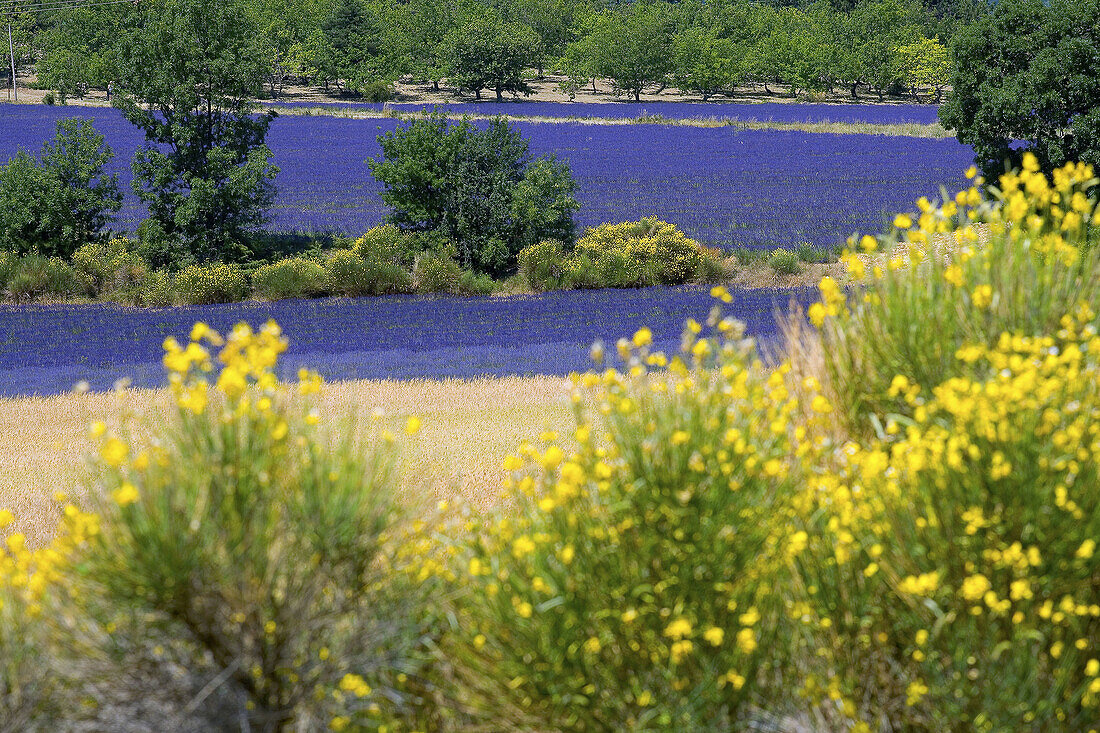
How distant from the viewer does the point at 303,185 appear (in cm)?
4141

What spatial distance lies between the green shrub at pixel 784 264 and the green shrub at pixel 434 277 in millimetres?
7743

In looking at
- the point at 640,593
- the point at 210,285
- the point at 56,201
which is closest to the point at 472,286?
the point at 210,285

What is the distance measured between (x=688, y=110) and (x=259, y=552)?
73.5 m

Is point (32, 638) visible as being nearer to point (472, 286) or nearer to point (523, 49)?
point (472, 286)

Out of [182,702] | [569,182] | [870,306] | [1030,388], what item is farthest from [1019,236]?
[569,182]

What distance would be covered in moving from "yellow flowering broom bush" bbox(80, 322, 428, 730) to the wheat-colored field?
51cm

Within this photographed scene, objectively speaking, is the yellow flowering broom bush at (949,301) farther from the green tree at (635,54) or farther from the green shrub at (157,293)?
the green tree at (635,54)

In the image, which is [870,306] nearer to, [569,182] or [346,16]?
[569,182]

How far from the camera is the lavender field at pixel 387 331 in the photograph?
61.7ft

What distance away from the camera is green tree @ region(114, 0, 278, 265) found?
1093 inches

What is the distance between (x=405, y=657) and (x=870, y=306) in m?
3.21

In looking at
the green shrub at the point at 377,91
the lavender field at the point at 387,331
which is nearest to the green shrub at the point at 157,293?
the lavender field at the point at 387,331

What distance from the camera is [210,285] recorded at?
86.2 ft

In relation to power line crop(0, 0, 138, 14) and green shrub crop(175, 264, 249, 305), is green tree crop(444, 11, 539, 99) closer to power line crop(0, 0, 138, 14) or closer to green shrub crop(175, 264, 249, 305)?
power line crop(0, 0, 138, 14)
